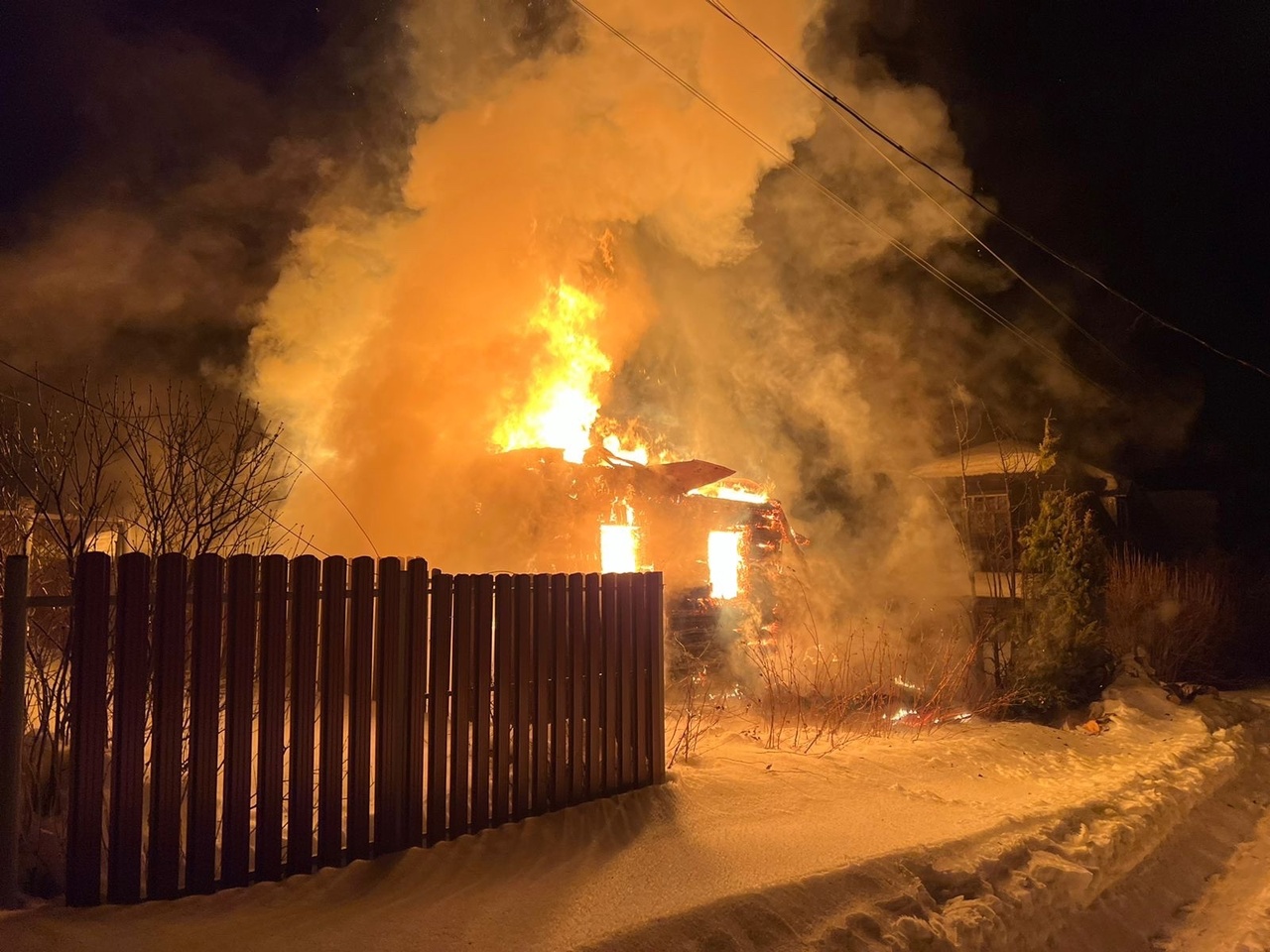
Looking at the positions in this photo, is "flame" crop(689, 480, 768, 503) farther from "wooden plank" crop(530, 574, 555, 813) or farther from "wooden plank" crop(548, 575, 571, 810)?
"wooden plank" crop(530, 574, 555, 813)

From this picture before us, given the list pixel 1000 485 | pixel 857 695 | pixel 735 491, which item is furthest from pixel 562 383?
pixel 1000 485

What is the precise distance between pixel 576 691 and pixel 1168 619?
11305mm

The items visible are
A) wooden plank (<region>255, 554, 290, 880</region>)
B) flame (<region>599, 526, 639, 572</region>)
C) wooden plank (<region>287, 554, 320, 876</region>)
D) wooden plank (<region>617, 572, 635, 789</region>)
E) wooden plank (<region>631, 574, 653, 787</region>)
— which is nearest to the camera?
wooden plank (<region>255, 554, 290, 880</region>)

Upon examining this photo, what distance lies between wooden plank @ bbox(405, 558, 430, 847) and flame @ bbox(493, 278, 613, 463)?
7613 millimetres

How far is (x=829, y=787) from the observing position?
6.00 metres

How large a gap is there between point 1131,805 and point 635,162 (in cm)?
1183

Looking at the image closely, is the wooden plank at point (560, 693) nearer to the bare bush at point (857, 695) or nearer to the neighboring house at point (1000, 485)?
the bare bush at point (857, 695)

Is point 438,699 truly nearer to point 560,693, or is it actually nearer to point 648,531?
point 560,693

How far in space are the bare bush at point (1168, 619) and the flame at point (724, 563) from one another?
556 centimetres

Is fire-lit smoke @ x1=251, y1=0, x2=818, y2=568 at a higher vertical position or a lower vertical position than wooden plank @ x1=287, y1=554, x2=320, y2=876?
higher

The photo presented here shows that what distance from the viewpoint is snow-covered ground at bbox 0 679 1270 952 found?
359cm

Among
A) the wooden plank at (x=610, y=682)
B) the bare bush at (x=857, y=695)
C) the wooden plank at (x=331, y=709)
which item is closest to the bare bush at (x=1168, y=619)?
the bare bush at (x=857, y=695)

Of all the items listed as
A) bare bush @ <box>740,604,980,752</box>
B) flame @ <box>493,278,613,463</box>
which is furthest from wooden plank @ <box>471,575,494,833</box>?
flame @ <box>493,278,613,463</box>

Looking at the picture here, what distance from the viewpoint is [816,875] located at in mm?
4281
